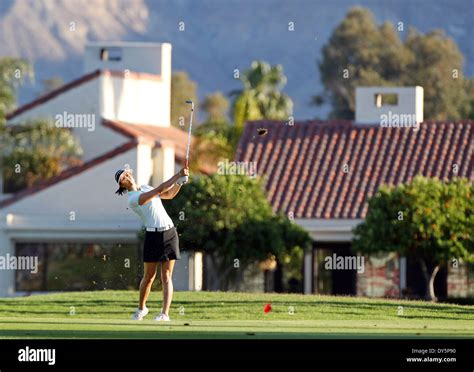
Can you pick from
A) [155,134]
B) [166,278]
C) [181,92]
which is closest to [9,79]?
[155,134]

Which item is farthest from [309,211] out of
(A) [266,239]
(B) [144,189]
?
(B) [144,189]

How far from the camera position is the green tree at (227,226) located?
147 feet

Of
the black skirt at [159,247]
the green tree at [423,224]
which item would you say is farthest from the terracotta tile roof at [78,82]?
the black skirt at [159,247]

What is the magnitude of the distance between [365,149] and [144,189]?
3358 centimetres

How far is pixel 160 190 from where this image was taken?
809 inches

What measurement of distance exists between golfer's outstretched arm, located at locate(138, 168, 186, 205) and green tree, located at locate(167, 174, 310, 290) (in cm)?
2347

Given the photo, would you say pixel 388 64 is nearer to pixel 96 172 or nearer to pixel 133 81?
pixel 133 81

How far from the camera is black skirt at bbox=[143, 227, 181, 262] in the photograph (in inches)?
821

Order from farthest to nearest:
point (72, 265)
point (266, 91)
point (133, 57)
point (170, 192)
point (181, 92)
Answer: point (181, 92) < point (266, 91) < point (133, 57) < point (72, 265) < point (170, 192)

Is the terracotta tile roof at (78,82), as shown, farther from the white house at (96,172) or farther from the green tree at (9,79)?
the green tree at (9,79)

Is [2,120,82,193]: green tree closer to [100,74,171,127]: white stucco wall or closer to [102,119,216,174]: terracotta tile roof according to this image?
[100,74,171,127]: white stucco wall

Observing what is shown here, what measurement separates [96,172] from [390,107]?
1063cm

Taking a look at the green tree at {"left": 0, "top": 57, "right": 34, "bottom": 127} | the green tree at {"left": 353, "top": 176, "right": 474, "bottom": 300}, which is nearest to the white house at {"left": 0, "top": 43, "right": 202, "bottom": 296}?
the green tree at {"left": 0, "top": 57, "right": 34, "bottom": 127}
